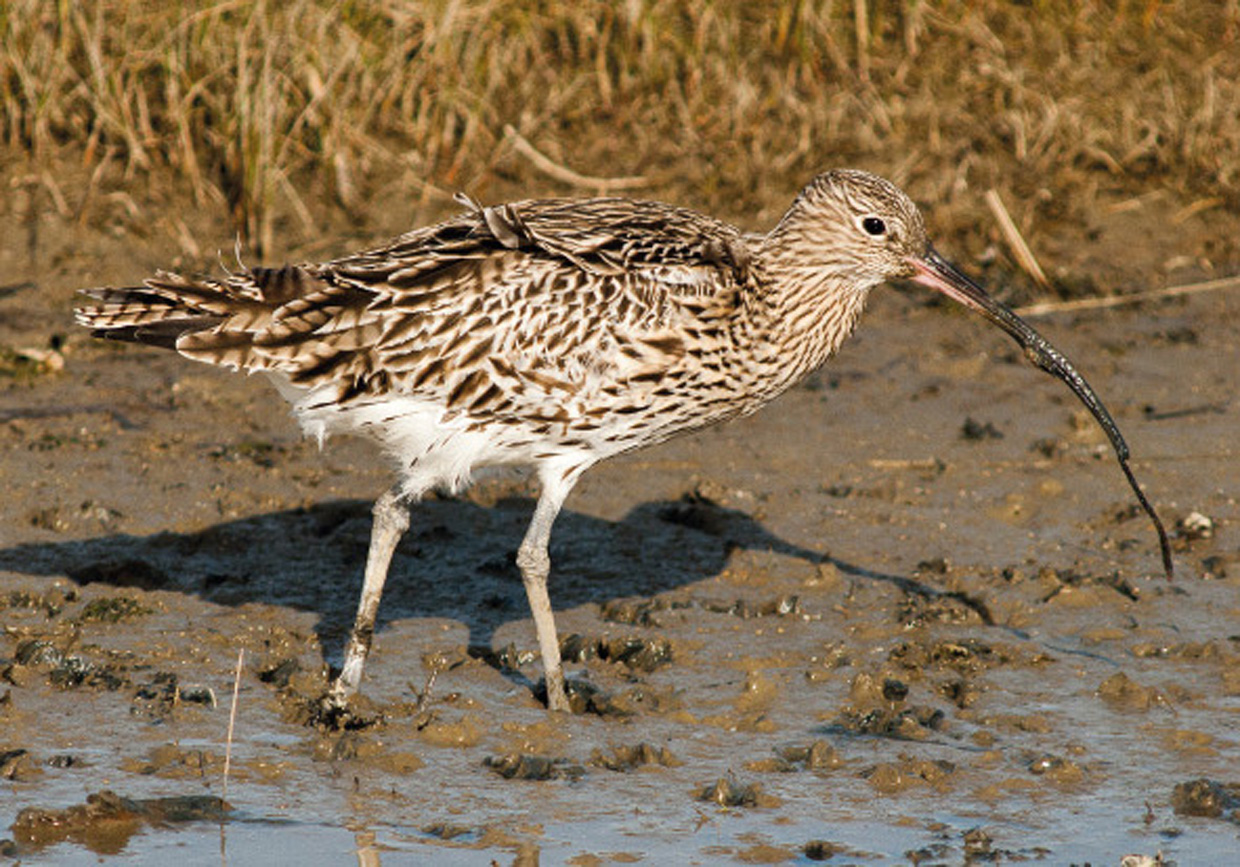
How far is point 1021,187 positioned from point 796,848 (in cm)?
623

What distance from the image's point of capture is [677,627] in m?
7.14

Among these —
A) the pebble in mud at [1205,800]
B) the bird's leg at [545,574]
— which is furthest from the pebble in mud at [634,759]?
the pebble in mud at [1205,800]

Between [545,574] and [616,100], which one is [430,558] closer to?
[545,574]

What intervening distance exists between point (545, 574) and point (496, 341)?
852 millimetres

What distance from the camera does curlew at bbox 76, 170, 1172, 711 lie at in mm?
6211

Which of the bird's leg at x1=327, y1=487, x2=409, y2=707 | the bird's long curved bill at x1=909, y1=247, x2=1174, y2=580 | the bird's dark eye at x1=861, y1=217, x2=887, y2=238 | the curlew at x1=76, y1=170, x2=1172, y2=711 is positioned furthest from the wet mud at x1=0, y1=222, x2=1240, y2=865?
the bird's dark eye at x1=861, y1=217, x2=887, y2=238

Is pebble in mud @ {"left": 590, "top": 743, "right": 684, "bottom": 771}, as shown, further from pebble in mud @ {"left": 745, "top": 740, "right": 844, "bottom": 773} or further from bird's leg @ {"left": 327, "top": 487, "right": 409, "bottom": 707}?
bird's leg @ {"left": 327, "top": 487, "right": 409, "bottom": 707}

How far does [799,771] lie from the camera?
596 centimetres

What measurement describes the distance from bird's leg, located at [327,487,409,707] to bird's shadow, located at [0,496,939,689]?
47 cm

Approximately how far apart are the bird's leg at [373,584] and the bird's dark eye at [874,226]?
6.10 ft

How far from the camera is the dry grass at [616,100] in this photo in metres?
10.0

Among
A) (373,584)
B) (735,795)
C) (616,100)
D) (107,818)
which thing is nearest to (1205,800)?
(735,795)

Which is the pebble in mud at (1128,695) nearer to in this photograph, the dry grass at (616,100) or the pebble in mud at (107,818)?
the pebble in mud at (107,818)

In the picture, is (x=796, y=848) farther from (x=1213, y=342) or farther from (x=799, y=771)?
(x=1213, y=342)
